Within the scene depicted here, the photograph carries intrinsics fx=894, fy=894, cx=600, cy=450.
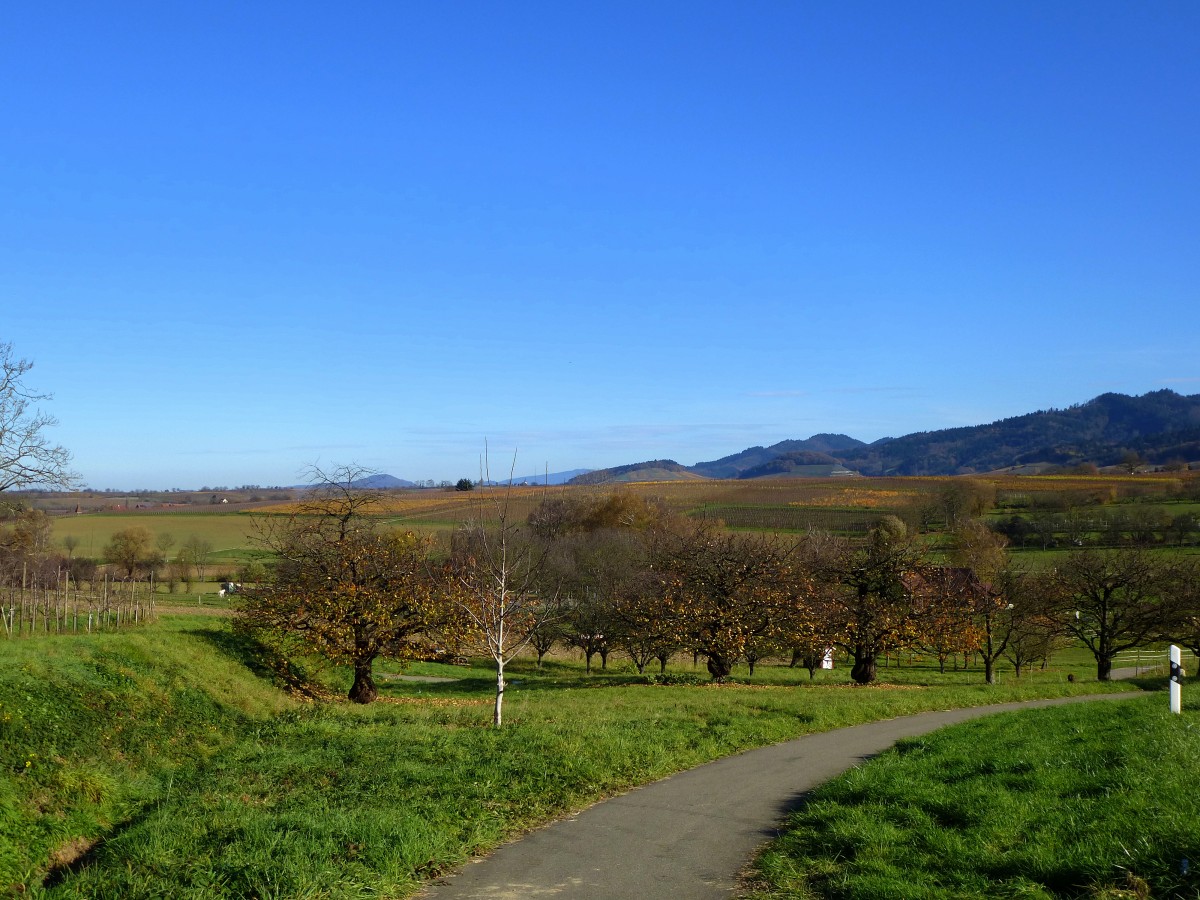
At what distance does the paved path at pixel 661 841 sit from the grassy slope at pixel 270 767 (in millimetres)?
455

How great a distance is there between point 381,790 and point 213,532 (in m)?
86.3

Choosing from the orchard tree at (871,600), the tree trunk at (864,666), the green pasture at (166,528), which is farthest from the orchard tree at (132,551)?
the tree trunk at (864,666)

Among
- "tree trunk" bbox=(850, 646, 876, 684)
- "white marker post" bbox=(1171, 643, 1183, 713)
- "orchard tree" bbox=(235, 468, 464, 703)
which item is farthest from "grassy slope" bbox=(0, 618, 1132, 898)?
"tree trunk" bbox=(850, 646, 876, 684)

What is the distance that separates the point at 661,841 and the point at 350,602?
53.4ft

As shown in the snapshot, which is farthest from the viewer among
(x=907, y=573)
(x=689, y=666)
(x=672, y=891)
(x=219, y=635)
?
(x=689, y=666)

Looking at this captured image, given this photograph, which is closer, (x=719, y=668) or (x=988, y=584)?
(x=719, y=668)

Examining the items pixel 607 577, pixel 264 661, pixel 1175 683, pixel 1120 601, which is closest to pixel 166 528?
pixel 607 577

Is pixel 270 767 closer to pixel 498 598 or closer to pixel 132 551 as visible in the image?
pixel 498 598

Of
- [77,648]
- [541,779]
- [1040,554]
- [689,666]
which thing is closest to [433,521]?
[689,666]

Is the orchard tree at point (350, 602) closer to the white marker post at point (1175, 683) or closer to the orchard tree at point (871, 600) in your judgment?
the orchard tree at point (871, 600)

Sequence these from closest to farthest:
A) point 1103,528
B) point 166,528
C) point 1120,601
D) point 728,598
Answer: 1. point 728,598
2. point 1120,601
3. point 1103,528
4. point 166,528

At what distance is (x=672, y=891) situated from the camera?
754cm

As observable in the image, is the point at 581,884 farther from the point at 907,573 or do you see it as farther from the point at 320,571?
the point at 907,573

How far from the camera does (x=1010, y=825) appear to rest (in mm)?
7996
